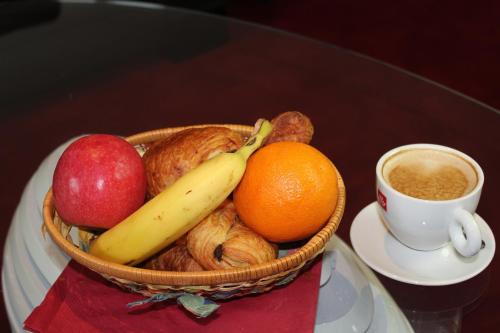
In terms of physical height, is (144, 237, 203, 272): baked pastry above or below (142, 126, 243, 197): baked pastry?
below

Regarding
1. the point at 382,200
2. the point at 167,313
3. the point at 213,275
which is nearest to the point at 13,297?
the point at 167,313

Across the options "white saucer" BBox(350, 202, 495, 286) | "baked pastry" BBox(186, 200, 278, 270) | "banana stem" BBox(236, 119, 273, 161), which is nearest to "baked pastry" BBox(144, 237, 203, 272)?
"baked pastry" BBox(186, 200, 278, 270)

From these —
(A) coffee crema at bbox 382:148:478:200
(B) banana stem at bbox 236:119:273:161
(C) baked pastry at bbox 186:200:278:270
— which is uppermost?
(B) banana stem at bbox 236:119:273:161

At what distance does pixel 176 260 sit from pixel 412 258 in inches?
12.9

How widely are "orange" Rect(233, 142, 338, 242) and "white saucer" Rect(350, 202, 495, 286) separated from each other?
18cm

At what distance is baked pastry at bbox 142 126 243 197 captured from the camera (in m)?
0.69

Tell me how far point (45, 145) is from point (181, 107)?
10.1 inches

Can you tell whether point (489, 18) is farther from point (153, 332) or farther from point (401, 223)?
point (153, 332)

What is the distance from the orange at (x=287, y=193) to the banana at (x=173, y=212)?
0.07 feet

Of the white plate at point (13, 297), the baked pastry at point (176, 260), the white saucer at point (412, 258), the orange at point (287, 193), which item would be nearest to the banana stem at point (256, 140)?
the orange at point (287, 193)

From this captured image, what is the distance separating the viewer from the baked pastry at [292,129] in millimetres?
731

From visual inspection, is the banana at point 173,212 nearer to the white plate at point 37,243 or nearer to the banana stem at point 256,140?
the banana stem at point 256,140

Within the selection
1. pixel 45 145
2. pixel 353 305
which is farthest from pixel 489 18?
pixel 353 305

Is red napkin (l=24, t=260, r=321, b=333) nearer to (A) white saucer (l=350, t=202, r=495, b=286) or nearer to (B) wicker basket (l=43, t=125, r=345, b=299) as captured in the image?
(B) wicker basket (l=43, t=125, r=345, b=299)
